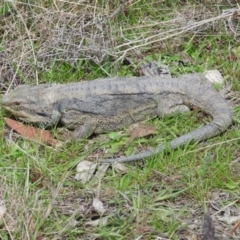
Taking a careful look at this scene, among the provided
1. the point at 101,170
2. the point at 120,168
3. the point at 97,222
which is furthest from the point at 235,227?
the point at 101,170

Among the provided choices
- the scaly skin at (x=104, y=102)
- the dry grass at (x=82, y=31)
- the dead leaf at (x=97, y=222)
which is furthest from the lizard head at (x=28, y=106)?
the dead leaf at (x=97, y=222)

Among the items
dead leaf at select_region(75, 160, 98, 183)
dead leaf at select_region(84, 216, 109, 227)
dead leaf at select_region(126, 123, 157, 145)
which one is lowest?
dead leaf at select_region(126, 123, 157, 145)

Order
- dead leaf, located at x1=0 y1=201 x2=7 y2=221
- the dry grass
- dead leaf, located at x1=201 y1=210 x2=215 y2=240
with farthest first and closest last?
the dry grass < dead leaf, located at x1=0 y1=201 x2=7 y2=221 < dead leaf, located at x1=201 y1=210 x2=215 y2=240

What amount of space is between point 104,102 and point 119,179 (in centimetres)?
91

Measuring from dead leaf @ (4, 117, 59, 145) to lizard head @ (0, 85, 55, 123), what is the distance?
3.1 inches

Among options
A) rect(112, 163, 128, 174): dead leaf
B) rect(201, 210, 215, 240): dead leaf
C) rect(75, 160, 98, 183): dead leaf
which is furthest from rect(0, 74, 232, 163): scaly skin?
rect(201, 210, 215, 240): dead leaf

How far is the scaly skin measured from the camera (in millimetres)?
5512

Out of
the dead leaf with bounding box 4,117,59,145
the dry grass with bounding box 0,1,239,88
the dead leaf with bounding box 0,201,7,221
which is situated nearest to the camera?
the dead leaf with bounding box 0,201,7,221

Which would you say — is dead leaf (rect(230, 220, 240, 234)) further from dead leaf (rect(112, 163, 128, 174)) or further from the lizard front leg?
the lizard front leg

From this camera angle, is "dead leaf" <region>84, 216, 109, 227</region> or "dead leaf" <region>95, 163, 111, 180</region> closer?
"dead leaf" <region>84, 216, 109, 227</region>

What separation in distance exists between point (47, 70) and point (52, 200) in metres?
1.89

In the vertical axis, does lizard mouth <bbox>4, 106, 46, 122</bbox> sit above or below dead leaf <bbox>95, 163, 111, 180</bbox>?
above

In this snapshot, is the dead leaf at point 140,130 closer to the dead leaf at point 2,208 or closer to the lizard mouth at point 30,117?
the lizard mouth at point 30,117

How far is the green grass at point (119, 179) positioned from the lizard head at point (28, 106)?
0.51 feet
